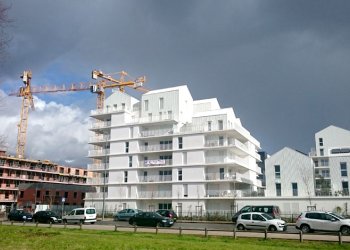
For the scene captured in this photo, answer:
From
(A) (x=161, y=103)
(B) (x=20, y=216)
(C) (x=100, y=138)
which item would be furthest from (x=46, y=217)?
(A) (x=161, y=103)

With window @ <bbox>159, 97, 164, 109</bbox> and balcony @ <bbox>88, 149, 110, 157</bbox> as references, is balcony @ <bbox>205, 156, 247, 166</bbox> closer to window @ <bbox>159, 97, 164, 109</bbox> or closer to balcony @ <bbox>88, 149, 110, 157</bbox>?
window @ <bbox>159, 97, 164, 109</bbox>

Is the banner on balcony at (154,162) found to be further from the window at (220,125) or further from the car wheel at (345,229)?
the car wheel at (345,229)

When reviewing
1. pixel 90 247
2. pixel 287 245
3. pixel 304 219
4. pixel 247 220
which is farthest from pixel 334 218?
pixel 90 247

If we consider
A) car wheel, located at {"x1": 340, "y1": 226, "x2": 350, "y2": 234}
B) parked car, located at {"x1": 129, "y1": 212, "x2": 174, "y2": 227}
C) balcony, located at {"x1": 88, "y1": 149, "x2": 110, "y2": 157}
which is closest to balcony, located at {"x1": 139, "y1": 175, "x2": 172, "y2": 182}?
balcony, located at {"x1": 88, "y1": 149, "x2": 110, "y2": 157}

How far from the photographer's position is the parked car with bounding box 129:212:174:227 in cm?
3438

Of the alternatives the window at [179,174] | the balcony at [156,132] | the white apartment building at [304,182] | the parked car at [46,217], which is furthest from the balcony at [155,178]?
the parked car at [46,217]

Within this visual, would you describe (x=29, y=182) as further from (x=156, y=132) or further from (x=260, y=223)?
(x=260, y=223)

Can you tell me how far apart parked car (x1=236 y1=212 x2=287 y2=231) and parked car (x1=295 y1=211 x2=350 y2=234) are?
58.2 inches

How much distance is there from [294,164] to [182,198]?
66.4 ft

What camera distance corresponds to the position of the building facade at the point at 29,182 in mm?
84312

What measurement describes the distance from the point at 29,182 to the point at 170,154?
50.9 meters

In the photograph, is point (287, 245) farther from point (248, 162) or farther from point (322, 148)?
point (322, 148)

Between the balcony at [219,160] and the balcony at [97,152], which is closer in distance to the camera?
the balcony at [219,160]

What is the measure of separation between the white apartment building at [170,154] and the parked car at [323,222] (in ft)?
87.0
